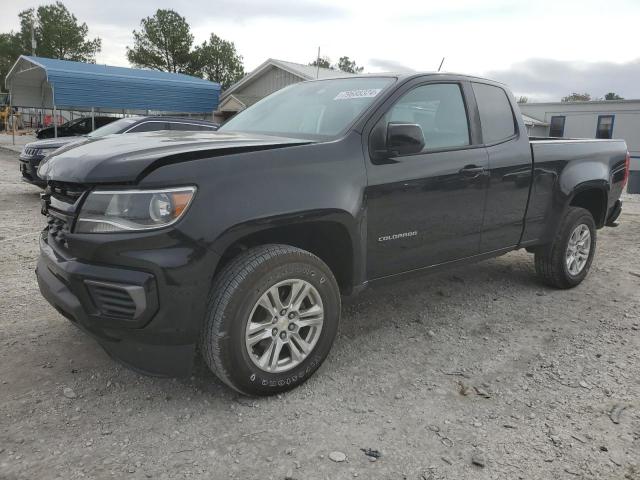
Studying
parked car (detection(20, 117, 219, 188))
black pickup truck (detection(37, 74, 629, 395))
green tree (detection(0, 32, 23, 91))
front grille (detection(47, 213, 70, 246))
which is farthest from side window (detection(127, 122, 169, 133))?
green tree (detection(0, 32, 23, 91))

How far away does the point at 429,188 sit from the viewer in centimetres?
335

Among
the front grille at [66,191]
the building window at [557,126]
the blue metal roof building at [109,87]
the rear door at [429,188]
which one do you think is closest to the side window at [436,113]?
the rear door at [429,188]

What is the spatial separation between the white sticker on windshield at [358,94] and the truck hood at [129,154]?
2.26ft

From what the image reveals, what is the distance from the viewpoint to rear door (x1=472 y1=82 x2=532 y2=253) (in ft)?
12.7

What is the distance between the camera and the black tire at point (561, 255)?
4.57 metres

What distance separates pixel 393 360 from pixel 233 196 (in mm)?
1588

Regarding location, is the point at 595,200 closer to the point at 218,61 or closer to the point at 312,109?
the point at 312,109

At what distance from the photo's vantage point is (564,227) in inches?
179

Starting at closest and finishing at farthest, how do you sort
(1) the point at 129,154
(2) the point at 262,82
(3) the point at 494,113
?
(1) the point at 129,154 → (3) the point at 494,113 → (2) the point at 262,82

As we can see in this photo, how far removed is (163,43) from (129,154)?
58427 millimetres

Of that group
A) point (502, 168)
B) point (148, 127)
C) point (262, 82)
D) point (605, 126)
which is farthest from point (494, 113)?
point (262, 82)

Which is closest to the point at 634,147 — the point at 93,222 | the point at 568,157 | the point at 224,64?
the point at 568,157

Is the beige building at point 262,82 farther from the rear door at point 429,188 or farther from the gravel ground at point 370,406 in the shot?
the gravel ground at point 370,406

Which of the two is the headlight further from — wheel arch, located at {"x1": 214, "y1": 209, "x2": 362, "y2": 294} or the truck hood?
wheel arch, located at {"x1": 214, "y1": 209, "x2": 362, "y2": 294}
